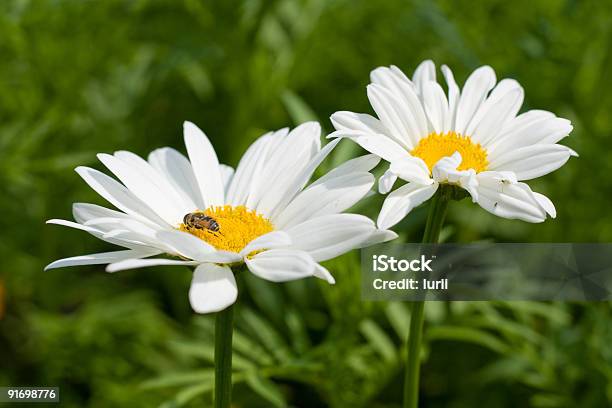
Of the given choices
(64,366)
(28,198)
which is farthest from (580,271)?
(28,198)

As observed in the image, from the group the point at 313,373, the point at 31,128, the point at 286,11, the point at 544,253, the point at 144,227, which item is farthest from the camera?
the point at 286,11

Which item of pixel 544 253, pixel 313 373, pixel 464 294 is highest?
pixel 544 253

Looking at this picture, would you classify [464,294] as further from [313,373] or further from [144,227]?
[144,227]

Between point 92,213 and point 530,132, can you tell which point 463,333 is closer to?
point 530,132

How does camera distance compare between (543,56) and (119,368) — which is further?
(119,368)

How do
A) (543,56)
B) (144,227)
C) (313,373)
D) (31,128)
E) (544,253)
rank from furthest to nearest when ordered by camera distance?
(31,128) < (544,253) < (543,56) < (313,373) < (144,227)
